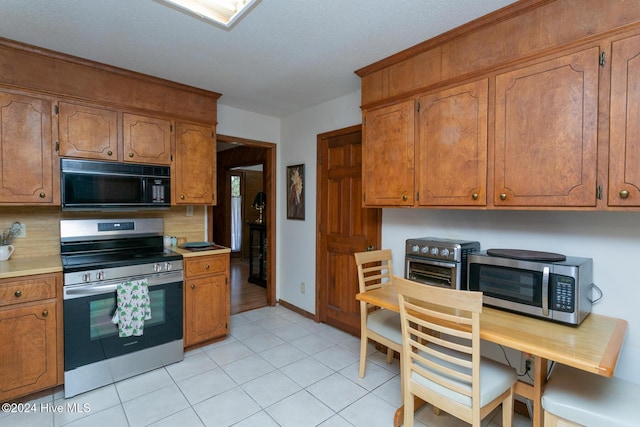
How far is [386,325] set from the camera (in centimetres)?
232

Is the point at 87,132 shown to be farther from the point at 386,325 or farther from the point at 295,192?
the point at 386,325

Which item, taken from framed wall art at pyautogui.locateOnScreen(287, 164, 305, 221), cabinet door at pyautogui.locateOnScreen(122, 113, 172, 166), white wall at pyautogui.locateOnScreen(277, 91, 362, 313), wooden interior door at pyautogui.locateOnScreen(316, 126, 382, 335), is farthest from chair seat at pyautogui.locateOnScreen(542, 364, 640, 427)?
cabinet door at pyautogui.locateOnScreen(122, 113, 172, 166)

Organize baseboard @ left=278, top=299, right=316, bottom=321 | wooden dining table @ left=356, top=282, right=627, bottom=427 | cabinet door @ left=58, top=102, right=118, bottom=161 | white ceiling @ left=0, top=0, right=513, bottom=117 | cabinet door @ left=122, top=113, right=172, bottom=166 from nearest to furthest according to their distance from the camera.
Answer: wooden dining table @ left=356, top=282, right=627, bottom=427
white ceiling @ left=0, top=0, right=513, bottom=117
cabinet door @ left=58, top=102, right=118, bottom=161
cabinet door @ left=122, top=113, right=172, bottom=166
baseboard @ left=278, top=299, right=316, bottom=321

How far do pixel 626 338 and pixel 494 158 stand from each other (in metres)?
1.19

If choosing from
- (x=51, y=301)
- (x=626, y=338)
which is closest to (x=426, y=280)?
(x=626, y=338)

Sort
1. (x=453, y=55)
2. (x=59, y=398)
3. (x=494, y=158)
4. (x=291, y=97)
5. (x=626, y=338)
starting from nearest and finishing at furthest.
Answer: (x=626, y=338)
(x=494, y=158)
(x=453, y=55)
(x=59, y=398)
(x=291, y=97)

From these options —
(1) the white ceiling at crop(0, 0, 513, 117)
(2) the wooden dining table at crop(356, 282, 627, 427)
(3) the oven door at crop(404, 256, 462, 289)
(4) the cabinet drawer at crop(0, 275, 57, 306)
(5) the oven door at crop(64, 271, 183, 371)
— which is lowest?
(5) the oven door at crop(64, 271, 183, 371)

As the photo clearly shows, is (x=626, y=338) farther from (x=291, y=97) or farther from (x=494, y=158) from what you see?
(x=291, y=97)

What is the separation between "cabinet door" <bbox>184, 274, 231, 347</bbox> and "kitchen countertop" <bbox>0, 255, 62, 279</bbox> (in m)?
0.94

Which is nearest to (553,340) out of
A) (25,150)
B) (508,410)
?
(508,410)

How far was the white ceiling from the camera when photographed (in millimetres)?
1760

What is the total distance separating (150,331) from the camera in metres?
2.52

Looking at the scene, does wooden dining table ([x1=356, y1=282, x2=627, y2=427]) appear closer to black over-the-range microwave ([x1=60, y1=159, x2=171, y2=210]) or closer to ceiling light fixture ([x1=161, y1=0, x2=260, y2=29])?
ceiling light fixture ([x1=161, y1=0, x2=260, y2=29])

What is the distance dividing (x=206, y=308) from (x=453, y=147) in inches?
98.5
